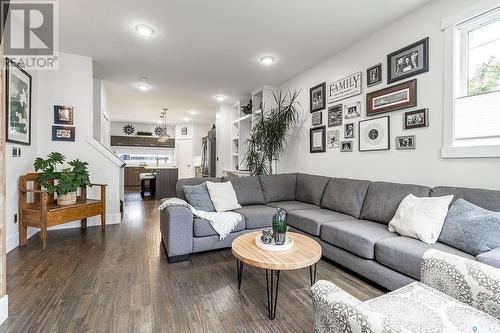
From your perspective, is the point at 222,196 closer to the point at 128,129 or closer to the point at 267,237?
the point at 267,237

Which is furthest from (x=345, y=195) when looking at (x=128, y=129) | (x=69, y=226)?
(x=128, y=129)

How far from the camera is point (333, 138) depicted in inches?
143

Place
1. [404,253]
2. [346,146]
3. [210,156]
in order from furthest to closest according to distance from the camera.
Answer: [210,156], [346,146], [404,253]

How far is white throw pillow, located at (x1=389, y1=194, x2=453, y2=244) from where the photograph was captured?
1.91 m

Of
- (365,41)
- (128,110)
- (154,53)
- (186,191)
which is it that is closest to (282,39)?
(365,41)

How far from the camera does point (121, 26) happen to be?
276 cm

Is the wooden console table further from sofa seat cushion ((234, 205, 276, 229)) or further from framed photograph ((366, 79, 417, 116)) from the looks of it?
framed photograph ((366, 79, 417, 116))

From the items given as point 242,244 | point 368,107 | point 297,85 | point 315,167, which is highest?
point 297,85

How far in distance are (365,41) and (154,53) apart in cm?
287

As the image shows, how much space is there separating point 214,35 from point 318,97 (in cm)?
187

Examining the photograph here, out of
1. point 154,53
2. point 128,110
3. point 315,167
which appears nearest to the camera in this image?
point 154,53

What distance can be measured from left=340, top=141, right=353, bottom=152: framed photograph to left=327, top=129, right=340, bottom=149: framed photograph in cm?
10

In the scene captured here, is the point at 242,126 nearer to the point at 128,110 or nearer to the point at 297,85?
the point at 297,85

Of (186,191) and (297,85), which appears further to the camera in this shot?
(297,85)
